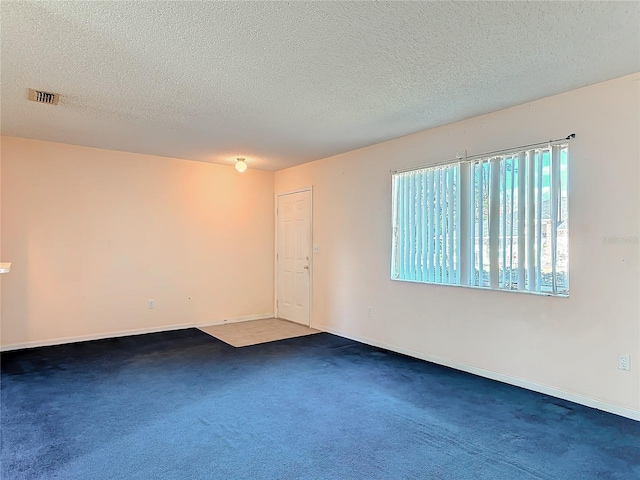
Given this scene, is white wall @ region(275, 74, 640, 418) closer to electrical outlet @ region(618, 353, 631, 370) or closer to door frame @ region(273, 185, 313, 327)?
electrical outlet @ region(618, 353, 631, 370)

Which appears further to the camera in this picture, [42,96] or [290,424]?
[42,96]

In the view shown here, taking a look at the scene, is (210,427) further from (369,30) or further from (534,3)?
(534,3)

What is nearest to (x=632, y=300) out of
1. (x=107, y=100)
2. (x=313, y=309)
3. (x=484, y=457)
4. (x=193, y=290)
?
(x=484, y=457)

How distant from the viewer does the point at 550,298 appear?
10.4ft

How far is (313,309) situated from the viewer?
5.82 m

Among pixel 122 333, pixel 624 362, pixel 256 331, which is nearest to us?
pixel 624 362

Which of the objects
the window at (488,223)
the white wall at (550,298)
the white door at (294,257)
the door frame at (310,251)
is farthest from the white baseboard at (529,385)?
the white door at (294,257)

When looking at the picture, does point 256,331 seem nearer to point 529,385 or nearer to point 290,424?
point 290,424

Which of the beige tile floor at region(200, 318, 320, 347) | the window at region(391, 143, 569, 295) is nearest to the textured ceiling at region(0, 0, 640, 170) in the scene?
the window at region(391, 143, 569, 295)

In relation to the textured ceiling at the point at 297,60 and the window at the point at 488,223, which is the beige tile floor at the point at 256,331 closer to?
the window at the point at 488,223

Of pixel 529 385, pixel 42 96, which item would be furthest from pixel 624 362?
pixel 42 96

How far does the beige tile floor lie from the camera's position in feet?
16.5

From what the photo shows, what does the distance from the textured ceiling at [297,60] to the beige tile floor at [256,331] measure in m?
2.74

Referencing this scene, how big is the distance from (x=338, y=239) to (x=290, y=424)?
307 cm
